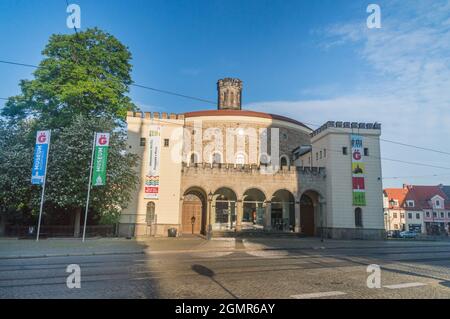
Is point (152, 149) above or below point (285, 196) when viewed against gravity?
above

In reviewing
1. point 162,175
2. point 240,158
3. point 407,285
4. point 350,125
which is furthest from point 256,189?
point 407,285

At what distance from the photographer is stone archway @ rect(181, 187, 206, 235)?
33.2 meters

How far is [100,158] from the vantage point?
23344 mm

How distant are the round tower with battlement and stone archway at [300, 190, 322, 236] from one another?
59.4 ft

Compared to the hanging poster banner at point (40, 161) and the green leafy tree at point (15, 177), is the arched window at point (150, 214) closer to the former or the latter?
the green leafy tree at point (15, 177)

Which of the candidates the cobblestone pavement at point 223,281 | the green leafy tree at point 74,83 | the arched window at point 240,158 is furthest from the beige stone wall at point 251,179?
the cobblestone pavement at point 223,281

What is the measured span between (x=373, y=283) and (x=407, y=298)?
145 cm

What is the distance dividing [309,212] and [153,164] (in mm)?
17452

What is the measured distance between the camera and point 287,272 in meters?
10.3

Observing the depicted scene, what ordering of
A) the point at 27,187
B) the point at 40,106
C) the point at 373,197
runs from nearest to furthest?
the point at 27,187 < the point at 40,106 < the point at 373,197

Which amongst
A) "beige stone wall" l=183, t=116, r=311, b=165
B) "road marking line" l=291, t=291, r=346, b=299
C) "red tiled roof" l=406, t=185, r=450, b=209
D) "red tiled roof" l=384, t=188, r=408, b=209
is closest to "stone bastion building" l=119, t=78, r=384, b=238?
"beige stone wall" l=183, t=116, r=311, b=165

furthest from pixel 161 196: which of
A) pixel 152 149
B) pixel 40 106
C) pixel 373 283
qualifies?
pixel 373 283
